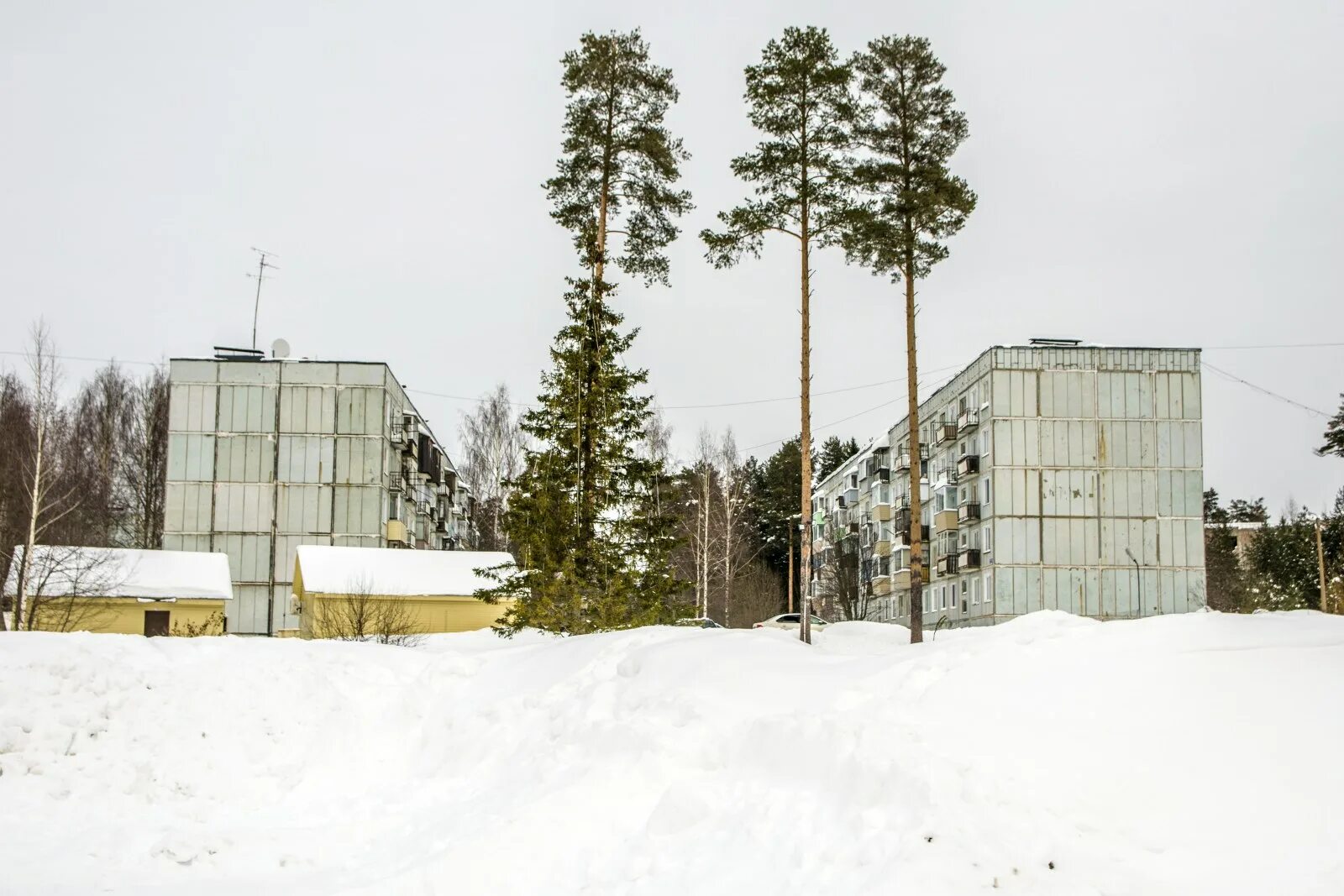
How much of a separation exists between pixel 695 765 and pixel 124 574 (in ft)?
114

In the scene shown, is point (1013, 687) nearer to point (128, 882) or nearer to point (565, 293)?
point (128, 882)

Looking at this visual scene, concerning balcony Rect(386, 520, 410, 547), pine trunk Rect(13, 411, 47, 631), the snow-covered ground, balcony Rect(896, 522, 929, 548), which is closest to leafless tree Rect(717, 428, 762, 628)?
balcony Rect(896, 522, 929, 548)

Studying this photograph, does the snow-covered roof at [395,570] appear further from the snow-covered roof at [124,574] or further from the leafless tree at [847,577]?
the leafless tree at [847,577]

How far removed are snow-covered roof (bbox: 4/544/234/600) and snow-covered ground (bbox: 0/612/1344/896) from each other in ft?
69.3

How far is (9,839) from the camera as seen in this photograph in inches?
432

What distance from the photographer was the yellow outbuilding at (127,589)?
3334 cm

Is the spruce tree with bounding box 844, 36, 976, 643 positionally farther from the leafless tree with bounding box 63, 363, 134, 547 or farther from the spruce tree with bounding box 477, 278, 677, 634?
the leafless tree with bounding box 63, 363, 134, 547

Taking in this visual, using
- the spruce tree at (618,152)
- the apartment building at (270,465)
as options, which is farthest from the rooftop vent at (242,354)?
the spruce tree at (618,152)

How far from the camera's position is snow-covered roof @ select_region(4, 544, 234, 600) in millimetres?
33688

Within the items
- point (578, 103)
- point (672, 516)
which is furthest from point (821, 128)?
point (672, 516)

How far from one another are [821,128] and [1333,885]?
77.8ft

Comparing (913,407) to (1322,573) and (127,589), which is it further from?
(1322,573)

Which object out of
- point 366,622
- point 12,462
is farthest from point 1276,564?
point 12,462

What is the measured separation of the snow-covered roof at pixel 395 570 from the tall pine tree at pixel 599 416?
12.4 metres
